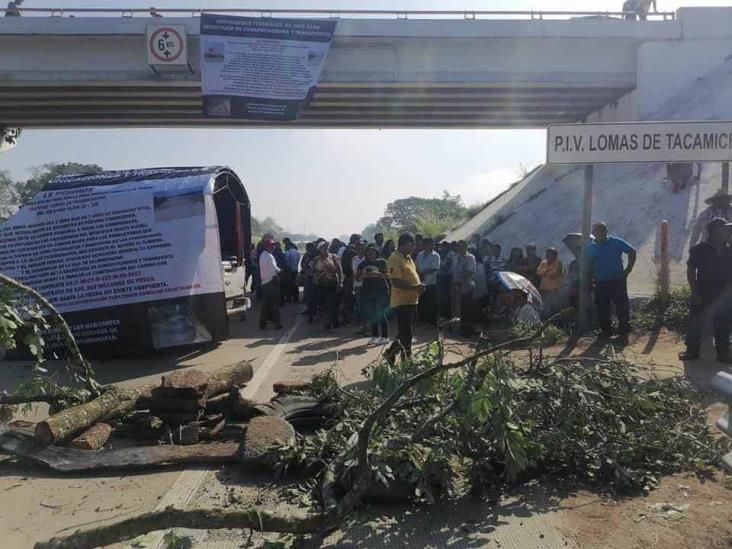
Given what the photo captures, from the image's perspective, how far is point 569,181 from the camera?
23281mm

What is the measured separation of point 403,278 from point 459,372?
3126 millimetres

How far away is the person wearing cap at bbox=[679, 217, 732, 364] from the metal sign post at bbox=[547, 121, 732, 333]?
1767 mm

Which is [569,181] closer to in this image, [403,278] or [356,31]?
[356,31]

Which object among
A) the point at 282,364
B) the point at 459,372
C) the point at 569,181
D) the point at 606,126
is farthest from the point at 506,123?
the point at 459,372

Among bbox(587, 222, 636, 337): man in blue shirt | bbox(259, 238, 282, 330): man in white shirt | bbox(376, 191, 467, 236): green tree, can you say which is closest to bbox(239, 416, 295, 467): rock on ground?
bbox(587, 222, 636, 337): man in blue shirt

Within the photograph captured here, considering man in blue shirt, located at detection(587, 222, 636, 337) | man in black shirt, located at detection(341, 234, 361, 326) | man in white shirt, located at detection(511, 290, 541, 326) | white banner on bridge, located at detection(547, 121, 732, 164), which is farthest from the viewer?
man in black shirt, located at detection(341, 234, 361, 326)

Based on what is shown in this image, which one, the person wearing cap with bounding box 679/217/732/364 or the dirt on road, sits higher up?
the person wearing cap with bounding box 679/217/732/364

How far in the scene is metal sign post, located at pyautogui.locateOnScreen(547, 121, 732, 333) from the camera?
8.17 metres

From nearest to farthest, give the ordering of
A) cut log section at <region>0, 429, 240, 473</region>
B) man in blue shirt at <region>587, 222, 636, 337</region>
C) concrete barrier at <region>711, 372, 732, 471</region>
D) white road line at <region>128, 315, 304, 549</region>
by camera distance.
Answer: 1. concrete barrier at <region>711, 372, 732, 471</region>
2. white road line at <region>128, 315, 304, 549</region>
3. cut log section at <region>0, 429, 240, 473</region>
4. man in blue shirt at <region>587, 222, 636, 337</region>

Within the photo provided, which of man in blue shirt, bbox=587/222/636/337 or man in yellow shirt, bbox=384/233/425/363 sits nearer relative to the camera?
man in yellow shirt, bbox=384/233/425/363

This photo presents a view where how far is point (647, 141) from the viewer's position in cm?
820

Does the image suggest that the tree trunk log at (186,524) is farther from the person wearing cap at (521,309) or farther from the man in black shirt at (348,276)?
the man in black shirt at (348,276)

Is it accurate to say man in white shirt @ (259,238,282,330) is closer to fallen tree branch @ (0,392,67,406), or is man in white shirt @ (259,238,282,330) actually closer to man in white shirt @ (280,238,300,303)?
man in white shirt @ (280,238,300,303)

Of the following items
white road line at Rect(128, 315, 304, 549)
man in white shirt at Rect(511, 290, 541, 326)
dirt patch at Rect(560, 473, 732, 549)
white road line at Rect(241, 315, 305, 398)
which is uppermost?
man in white shirt at Rect(511, 290, 541, 326)
